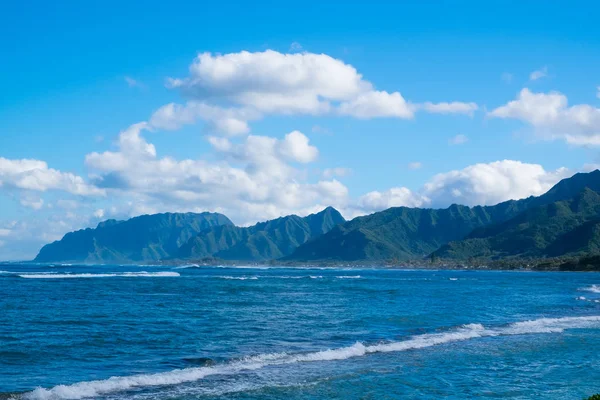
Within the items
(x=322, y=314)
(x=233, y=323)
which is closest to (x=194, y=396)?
(x=233, y=323)

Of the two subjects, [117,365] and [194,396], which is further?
[117,365]

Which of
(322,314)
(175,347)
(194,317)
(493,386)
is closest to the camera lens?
(493,386)

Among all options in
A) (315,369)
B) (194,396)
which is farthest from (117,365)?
(315,369)

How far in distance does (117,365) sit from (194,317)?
64.9 feet

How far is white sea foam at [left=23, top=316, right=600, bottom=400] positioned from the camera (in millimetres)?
20938

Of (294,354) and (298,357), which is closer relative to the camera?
(298,357)

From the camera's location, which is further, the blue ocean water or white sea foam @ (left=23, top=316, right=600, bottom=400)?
the blue ocean water

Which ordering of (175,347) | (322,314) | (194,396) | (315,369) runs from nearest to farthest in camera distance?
(194,396) → (315,369) → (175,347) → (322,314)

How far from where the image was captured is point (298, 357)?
28.1 metres

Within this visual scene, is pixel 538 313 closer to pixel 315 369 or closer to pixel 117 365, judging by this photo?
pixel 315 369

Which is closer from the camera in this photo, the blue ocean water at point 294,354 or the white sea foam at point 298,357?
the white sea foam at point 298,357

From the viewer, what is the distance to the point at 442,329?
40562 mm

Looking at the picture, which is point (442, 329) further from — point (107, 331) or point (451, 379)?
point (107, 331)

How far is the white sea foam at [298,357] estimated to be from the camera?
2094 cm
